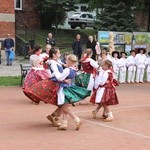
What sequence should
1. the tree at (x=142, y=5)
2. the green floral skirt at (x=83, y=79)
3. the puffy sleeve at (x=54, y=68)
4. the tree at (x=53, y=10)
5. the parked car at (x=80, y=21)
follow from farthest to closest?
the parked car at (x=80, y=21) → the tree at (x=53, y=10) → the tree at (x=142, y=5) → the green floral skirt at (x=83, y=79) → the puffy sleeve at (x=54, y=68)

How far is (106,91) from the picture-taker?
11.0 metres

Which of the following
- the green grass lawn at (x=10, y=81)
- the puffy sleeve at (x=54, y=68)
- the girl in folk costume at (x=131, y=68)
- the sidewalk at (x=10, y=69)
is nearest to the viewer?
the puffy sleeve at (x=54, y=68)

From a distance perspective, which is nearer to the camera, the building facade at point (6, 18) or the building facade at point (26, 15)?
the building facade at point (6, 18)

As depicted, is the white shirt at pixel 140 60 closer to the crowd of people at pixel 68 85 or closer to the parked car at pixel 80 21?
the crowd of people at pixel 68 85

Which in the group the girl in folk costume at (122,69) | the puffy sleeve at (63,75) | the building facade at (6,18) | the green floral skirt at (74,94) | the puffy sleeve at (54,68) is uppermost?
the building facade at (6,18)

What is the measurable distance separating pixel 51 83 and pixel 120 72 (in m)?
10.9

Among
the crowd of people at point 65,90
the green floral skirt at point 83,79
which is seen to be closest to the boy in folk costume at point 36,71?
the green floral skirt at point 83,79

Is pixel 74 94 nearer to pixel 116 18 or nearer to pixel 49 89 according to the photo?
pixel 49 89

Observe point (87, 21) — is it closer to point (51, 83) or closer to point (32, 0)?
point (32, 0)

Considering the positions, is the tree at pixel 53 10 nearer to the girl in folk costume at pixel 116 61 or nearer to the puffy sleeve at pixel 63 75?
the girl in folk costume at pixel 116 61

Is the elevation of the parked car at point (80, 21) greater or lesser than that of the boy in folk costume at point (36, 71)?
greater

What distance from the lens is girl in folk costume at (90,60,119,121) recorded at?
10867 millimetres

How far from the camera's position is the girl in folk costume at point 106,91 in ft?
35.7

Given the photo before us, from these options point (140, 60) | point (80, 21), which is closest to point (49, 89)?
point (140, 60)
